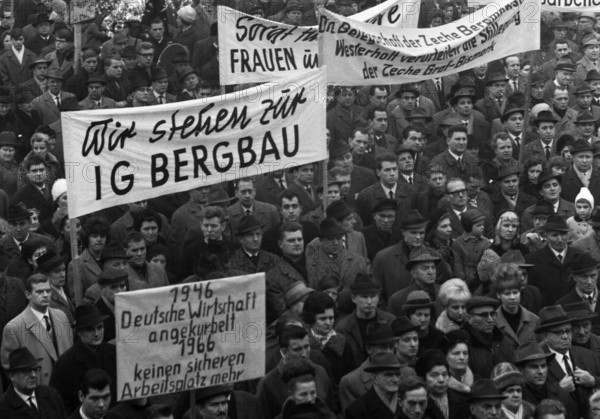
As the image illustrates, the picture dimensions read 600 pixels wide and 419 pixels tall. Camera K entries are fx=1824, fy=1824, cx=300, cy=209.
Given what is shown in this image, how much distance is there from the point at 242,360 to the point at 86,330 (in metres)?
1.64

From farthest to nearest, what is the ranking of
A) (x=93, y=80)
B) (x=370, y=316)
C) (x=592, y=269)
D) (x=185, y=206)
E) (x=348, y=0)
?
(x=348, y=0) < (x=93, y=80) < (x=185, y=206) < (x=592, y=269) < (x=370, y=316)

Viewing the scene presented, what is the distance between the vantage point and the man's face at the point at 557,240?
17.6m

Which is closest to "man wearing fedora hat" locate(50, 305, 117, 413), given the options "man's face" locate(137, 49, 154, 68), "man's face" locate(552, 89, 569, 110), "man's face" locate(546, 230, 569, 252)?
"man's face" locate(546, 230, 569, 252)

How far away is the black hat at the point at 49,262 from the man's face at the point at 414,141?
5884 mm

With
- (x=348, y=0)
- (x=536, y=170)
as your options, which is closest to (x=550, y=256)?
(x=536, y=170)

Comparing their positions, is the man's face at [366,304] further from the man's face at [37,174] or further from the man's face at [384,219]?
the man's face at [37,174]

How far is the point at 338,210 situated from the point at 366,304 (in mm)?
2042

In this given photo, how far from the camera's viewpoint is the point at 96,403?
13484 millimetres

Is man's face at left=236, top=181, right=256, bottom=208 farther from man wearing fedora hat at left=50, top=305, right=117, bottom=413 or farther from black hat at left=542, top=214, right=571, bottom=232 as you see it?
man wearing fedora hat at left=50, top=305, right=117, bottom=413

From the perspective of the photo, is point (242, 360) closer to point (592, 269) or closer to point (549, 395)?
point (549, 395)

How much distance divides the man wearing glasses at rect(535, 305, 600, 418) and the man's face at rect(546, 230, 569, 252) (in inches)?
67.2

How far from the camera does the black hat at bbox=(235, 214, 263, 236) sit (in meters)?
16.9

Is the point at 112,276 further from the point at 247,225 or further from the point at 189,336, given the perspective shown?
the point at 189,336

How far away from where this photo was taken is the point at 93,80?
2145 centimetres
